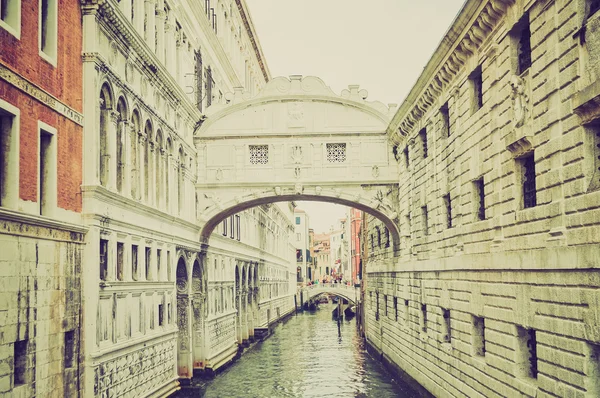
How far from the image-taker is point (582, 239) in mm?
9648

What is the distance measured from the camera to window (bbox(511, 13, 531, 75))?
12391 millimetres

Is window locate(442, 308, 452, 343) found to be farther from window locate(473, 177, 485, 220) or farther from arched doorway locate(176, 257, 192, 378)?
arched doorway locate(176, 257, 192, 378)

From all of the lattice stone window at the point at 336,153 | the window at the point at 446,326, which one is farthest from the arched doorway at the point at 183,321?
the window at the point at 446,326

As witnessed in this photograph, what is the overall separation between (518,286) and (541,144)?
8.56ft

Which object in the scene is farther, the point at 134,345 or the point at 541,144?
the point at 134,345

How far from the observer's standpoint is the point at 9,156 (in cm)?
1141

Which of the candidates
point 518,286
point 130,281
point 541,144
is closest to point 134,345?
point 130,281

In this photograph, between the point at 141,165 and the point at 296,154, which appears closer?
the point at 141,165

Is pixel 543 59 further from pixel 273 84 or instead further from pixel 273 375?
pixel 273 375

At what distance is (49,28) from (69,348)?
6198 millimetres

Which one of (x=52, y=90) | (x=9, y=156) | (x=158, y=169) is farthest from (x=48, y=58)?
(x=158, y=169)

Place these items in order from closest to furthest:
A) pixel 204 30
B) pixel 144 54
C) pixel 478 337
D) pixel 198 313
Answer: pixel 478 337
pixel 144 54
pixel 198 313
pixel 204 30

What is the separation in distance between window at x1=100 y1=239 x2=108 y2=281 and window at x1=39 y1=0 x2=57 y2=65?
14.2ft

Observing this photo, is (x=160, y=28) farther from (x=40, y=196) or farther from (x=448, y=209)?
(x=448, y=209)
